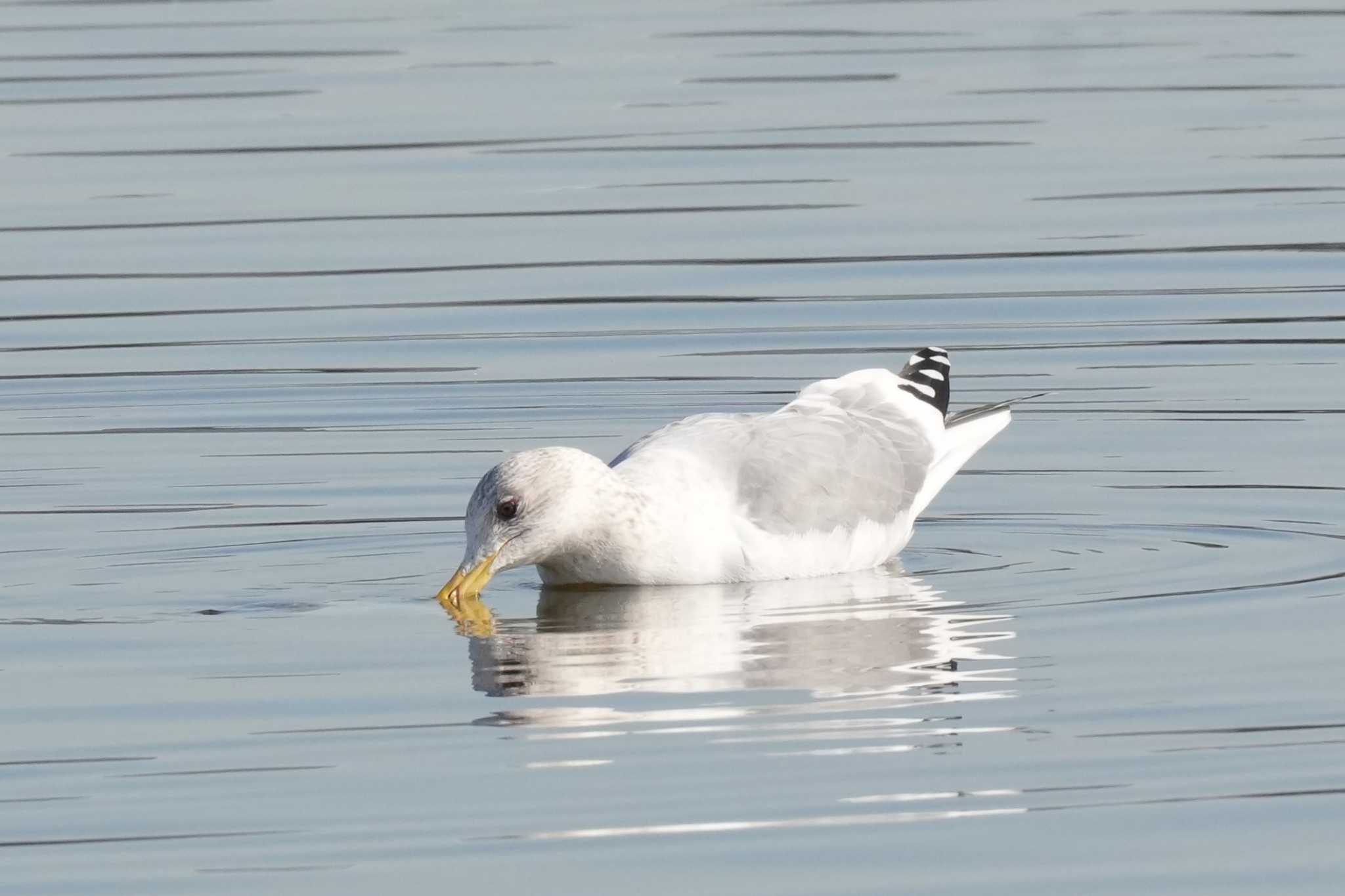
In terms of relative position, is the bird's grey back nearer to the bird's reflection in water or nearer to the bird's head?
the bird's reflection in water

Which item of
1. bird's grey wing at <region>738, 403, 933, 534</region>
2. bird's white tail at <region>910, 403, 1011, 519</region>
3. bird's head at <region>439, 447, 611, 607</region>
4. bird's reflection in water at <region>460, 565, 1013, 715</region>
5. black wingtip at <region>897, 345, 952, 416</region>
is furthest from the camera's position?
black wingtip at <region>897, 345, 952, 416</region>

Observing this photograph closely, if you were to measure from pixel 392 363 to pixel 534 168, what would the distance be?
5.20 meters

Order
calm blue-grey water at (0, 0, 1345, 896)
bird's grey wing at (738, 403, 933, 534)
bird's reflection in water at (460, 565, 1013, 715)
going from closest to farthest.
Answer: calm blue-grey water at (0, 0, 1345, 896)
bird's reflection in water at (460, 565, 1013, 715)
bird's grey wing at (738, 403, 933, 534)

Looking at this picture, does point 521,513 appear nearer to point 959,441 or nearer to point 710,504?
point 710,504

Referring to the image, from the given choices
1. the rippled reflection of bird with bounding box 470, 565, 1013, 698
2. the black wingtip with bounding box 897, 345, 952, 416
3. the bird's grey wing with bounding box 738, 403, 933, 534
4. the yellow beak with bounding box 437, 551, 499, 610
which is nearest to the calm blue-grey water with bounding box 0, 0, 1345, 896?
the rippled reflection of bird with bounding box 470, 565, 1013, 698

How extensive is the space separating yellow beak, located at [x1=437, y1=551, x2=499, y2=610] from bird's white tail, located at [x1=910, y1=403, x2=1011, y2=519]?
199 centimetres

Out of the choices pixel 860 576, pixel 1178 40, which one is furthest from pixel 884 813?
pixel 1178 40

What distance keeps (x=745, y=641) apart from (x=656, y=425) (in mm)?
3974

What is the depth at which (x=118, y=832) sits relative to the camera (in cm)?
842

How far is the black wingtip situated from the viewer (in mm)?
13320

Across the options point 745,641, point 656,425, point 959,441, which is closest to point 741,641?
point 745,641

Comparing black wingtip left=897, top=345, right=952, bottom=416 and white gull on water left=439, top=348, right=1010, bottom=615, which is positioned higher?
black wingtip left=897, top=345, right=952, bottom=416

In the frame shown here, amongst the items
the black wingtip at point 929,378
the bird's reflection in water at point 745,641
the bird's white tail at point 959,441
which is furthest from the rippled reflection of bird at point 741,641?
the black wingtip at point 929,378

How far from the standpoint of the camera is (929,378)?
13.4m
